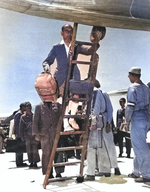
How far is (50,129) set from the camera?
7.95 ft

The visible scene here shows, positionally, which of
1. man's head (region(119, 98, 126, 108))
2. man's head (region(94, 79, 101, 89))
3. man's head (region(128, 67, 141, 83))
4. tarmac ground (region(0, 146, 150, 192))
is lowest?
Result: tarmac ground (region(0, 146, 150, 192))

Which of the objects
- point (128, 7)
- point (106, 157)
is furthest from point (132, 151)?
point (128, 7)

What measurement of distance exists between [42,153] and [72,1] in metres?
1.29

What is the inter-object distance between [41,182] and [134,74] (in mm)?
1329

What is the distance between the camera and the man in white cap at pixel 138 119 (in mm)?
2576

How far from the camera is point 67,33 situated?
243 cm

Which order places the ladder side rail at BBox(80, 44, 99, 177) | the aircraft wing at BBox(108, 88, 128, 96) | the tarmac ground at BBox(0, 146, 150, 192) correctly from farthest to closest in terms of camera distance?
A: the aircraft wing at BBox(108, 88, 128, 96) < the ladder side rail at BBox(80, 44, 99, 177) < the tarmac ground at BBox(0, 146, 150, 192)

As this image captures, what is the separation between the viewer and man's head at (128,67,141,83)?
2.66 metres

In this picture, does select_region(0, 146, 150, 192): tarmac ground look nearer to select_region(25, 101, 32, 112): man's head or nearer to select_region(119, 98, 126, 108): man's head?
select_region(25, 101, 32, 112): man's head

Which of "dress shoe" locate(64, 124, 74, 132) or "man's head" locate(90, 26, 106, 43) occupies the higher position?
"man's head" locate(90, 26, 106, 43)

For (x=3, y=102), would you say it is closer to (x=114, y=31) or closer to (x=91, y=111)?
(x=91, y=111)

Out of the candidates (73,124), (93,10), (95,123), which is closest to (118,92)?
(95,123)

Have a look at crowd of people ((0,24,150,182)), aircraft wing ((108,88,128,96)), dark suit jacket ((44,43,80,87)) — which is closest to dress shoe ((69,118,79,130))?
crowd of people ((0,24,150,182))

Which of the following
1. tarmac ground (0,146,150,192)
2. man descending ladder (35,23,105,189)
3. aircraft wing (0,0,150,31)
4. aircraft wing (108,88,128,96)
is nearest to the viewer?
aircraft wing (0,0,150,31)
